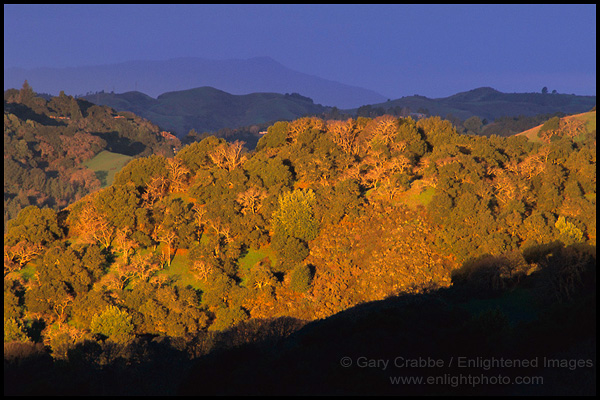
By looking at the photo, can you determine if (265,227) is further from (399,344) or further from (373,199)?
(399,344)

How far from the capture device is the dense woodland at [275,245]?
34.1m

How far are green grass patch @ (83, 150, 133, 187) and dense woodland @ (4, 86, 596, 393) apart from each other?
3337 inches

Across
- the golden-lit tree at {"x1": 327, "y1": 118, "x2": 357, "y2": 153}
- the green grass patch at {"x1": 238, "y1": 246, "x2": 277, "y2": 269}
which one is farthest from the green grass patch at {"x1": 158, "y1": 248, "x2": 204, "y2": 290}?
the golden-lit tree at {"x1": 327, "y1": 118, "x2": 357, "y2": 153}

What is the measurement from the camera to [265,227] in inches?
1797

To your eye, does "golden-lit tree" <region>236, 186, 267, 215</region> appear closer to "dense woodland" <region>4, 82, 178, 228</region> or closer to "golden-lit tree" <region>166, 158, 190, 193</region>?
"golden-lit tree" <region>166, 158, 190, 193</region>

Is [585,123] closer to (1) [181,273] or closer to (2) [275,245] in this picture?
(2) [275,245]

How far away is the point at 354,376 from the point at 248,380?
135 inches

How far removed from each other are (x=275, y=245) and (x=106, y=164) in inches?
4334

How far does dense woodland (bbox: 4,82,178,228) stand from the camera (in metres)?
124

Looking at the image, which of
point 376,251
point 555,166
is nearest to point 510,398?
point 376,251

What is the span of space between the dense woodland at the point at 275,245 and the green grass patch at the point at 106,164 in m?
84.8

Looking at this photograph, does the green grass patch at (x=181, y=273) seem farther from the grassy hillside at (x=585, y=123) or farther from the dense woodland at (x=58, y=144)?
the dense woodland at (x=58, y=144)

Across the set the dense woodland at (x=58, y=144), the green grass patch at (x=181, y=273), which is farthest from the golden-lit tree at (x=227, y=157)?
the dense woodland at (x=58, y=144)

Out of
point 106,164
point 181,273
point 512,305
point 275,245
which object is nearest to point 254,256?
point 275,245
